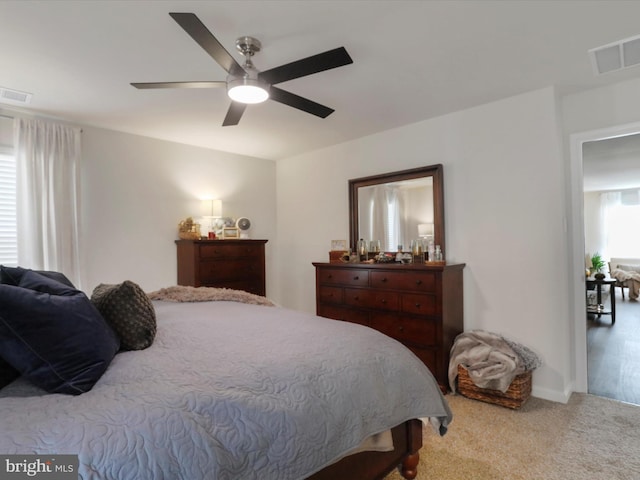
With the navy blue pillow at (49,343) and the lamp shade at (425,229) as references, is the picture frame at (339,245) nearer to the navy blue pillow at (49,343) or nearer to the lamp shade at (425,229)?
the lamp shade at (425,229)

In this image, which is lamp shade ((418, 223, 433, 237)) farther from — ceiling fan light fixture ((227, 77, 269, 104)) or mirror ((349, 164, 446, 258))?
ceiling fan light fixture ((227, 77, 269, 104))

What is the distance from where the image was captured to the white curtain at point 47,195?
3.06m

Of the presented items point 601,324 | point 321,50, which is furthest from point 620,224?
point 321,50

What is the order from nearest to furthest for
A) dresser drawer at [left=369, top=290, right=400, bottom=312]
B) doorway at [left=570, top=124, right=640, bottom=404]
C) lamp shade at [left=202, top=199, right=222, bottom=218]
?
doorway at [left=570, top=124, right=640, bottom=404]
dresser drawer at [left=369, top=290, right=400, bottom=312]
lamp shade at [left=202, top=199, right=222, bottom=218]

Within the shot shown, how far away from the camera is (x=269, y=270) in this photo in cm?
496

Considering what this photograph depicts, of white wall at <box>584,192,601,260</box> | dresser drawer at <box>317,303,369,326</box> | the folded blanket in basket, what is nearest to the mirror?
dresser drawer at <box>317,303,369,326</box>

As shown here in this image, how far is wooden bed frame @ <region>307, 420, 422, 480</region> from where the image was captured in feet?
Answer: 4.58

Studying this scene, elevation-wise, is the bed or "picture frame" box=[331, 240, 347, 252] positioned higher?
"picture frame" box=[331, 240, 347, 252]

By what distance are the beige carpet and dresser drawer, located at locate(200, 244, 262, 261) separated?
8.59 ft

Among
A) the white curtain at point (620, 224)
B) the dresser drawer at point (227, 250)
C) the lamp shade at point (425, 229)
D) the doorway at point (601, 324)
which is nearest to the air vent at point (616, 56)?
the doorway at point (601, 324)

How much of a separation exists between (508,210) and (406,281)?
3.43 feet

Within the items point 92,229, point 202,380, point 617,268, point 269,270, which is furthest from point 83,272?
point 617,268

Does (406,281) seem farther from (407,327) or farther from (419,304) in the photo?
(407,327)

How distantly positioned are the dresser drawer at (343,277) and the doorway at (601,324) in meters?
1.75
